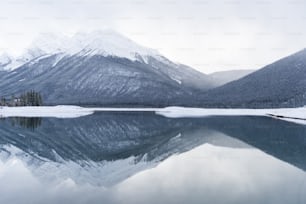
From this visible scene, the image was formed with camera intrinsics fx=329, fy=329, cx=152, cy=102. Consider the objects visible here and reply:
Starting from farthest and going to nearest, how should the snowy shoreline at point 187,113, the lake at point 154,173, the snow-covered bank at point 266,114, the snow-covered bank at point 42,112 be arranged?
the snow-covered bank at point 42,112
the snowy shoreline at point 187,113
the snow-covered bank at point 266,114
the lake at point 154,173

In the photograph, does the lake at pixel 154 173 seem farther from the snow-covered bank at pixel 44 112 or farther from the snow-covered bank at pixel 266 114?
the snow-covered bank at pixel 44 112

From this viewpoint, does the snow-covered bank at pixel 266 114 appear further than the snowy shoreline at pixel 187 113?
No

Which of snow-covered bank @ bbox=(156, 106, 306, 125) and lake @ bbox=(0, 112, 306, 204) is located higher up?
lake @ bbox=(0, 112, 306, 204)

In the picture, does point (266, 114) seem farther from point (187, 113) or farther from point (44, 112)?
point (44, 112)

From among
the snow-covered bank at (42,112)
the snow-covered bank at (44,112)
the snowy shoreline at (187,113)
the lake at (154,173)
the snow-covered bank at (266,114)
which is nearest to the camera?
the lake at (154,173)

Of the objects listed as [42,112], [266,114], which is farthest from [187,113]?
[42,112]

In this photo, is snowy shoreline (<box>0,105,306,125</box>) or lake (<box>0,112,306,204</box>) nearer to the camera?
lake (<box>0,112,306,204</box>)

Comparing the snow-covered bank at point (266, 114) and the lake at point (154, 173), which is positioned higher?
the lake at point (154, 173)

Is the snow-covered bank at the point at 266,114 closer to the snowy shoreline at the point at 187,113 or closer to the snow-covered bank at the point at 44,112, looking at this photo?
the snowy shoreline at the point at 187,113

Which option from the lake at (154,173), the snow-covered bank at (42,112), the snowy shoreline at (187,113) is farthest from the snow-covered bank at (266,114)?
the lake at (154,173)

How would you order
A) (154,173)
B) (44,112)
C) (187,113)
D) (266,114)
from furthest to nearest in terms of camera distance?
1. (44,112)
2. (187,113)
3. (266,114)
4. (154,173)

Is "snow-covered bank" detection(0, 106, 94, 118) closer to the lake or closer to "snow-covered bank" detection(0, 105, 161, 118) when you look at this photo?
"snow-covered bank" detection(0, 105, 161, 118)

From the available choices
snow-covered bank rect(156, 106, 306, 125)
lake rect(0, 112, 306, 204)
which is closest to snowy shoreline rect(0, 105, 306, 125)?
snow-covered bank rect(156, 106, 306, 125)

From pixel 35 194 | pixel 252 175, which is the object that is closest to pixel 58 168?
pixel 35 194
